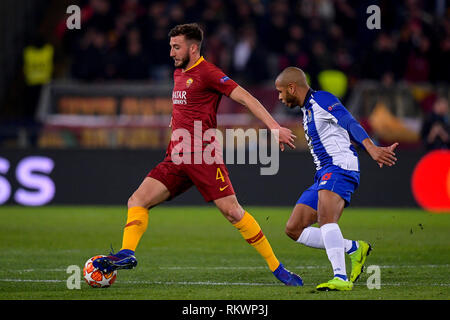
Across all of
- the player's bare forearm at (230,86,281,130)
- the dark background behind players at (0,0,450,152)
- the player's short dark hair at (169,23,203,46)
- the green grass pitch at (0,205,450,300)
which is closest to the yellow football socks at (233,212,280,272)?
the green grass pitch at (0,205,450,300)

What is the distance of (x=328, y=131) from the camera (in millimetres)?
7773

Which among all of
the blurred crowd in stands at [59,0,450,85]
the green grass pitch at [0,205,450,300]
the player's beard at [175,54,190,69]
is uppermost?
the blurred crowd in stands at [59,0,450,85]

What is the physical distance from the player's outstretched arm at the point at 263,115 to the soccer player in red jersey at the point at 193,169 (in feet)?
0.06

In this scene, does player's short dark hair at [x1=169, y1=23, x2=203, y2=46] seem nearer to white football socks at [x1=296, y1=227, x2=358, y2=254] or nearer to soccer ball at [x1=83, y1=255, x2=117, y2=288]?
white football socks at [x1=296, y1=227, x2=358, y2=254]

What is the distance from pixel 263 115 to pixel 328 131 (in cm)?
63

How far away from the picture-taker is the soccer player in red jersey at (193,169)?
7.80 meters

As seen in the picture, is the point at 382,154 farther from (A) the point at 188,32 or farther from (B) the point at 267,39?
(B) the point at 267,39

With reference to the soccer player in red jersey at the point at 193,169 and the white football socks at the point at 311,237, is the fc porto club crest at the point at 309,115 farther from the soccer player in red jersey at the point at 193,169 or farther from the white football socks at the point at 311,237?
the white football socks at the point at 311,237

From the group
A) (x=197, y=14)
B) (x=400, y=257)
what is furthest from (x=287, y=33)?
(x=400, y=257)

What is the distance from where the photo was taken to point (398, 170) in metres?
16.2

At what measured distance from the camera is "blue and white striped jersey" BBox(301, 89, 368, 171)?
7688 millimetres

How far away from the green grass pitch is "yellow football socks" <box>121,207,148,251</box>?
37cm

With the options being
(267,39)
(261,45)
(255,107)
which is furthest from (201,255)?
(267,39)

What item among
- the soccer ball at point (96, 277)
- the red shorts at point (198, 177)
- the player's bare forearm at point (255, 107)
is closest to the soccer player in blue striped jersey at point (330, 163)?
the player's bare forearm at point (255, 107)
